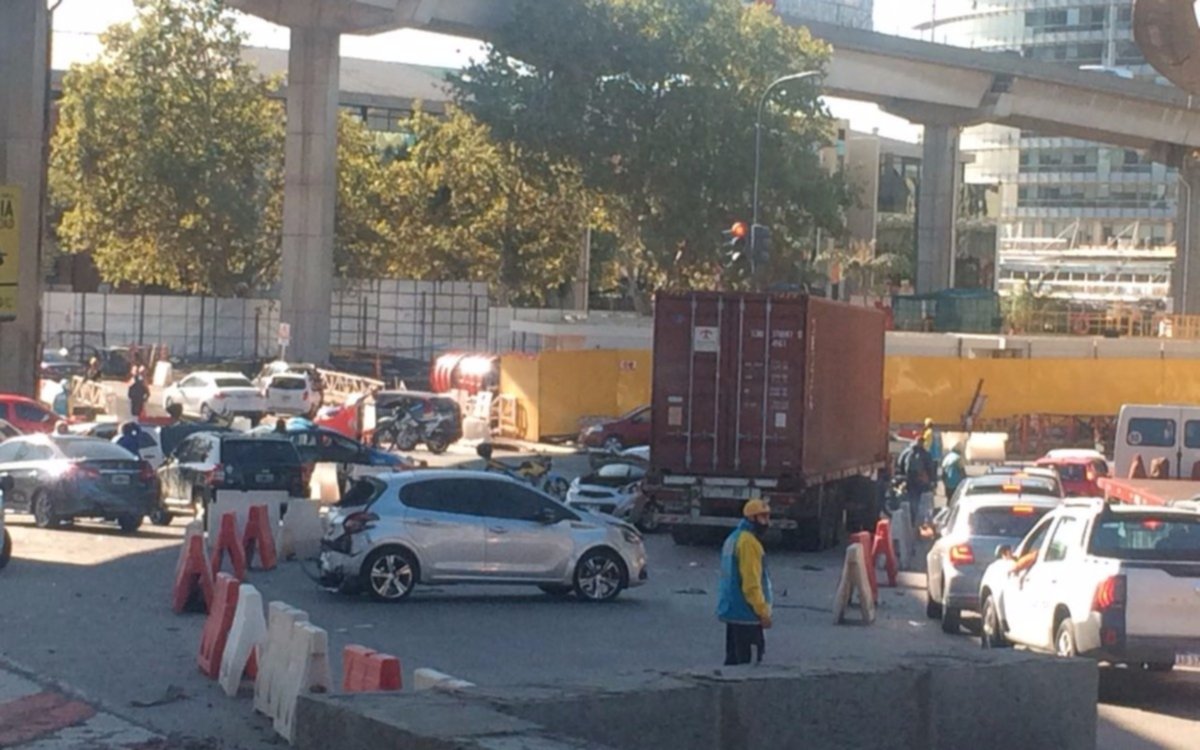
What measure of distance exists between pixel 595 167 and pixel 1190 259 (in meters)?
35.8

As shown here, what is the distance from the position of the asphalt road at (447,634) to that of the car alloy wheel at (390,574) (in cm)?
22

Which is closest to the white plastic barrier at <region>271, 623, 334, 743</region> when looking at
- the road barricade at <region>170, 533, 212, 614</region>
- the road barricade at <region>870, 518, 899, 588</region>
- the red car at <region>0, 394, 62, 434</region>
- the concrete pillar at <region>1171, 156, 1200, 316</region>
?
the road barricade at <region>170, 533, 212, 614</region>

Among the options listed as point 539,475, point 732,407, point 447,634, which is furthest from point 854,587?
point 539,475

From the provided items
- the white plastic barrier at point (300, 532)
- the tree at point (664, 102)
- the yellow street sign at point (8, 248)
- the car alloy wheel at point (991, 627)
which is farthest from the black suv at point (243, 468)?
the tree at point (664, 102)

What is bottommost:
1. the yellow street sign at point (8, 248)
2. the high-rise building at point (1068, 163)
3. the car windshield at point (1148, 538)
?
the car windshield at point (1148, 538)

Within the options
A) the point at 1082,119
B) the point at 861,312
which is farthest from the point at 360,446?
the point at 1082,119

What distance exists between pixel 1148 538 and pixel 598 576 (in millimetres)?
8040

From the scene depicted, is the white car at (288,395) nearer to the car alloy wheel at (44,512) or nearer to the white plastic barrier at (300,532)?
the car alloy wheel at (44,512)

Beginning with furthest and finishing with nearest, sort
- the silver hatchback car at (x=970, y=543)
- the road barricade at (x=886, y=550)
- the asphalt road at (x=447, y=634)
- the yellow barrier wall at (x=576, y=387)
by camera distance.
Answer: the yellow barrier wall at (x=576, y=387) → the road barricade at (x=886, y=550) → the silver hatchback car at (x=970, y=543) → the asphalt road at (x=447, y=634)

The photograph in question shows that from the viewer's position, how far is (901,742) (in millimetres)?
10695

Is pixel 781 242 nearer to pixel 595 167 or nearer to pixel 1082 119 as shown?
pixel 595 167

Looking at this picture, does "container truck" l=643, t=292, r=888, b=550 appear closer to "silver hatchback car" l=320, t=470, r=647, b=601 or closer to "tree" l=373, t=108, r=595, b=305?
"silver hatchback car" l=320, t=470, r=647, b=601

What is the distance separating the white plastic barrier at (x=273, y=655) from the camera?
13.9 m

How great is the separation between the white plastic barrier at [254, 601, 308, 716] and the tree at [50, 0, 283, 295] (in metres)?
70.7
